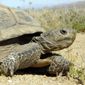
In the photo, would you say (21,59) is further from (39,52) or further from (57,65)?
(57,65)

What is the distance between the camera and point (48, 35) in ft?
21.5

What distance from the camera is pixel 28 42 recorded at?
Answer: 21.7 ft

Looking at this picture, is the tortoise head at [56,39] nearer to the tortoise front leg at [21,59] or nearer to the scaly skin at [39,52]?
the scaly skin at [39,52]

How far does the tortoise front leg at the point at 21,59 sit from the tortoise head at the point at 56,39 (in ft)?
0.77

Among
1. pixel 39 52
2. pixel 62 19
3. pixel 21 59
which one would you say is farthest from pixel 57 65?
pixel 62 19

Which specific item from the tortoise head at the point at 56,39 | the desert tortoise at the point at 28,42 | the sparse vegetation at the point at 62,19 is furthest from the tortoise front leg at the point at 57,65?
the sparse vegetation at the point at 62,19

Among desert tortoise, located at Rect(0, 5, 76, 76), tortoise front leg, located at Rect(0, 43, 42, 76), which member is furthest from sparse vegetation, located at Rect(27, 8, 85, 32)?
tortoise front leg, located at Rect(0, 43, 42, 76)

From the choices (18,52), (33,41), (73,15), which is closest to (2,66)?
(18,52)

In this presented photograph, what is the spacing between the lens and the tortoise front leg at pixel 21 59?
5.85 m

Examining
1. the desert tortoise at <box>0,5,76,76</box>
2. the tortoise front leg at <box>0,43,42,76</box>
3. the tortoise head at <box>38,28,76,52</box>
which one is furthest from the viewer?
the tortoise head at <box>38,28,76,52</box>

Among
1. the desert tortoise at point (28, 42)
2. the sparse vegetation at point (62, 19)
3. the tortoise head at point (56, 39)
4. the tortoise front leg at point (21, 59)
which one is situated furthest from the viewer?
the sparse vegetation at point (62, 19)

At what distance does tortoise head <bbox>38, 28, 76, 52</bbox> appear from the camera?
6398 millimetres

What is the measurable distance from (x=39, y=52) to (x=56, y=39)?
0.40m

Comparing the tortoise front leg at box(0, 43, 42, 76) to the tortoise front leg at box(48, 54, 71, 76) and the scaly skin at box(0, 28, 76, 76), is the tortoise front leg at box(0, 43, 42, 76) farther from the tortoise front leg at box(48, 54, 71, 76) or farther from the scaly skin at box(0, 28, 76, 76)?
the tortoise front leg at box(48, 54, 71, 76)
